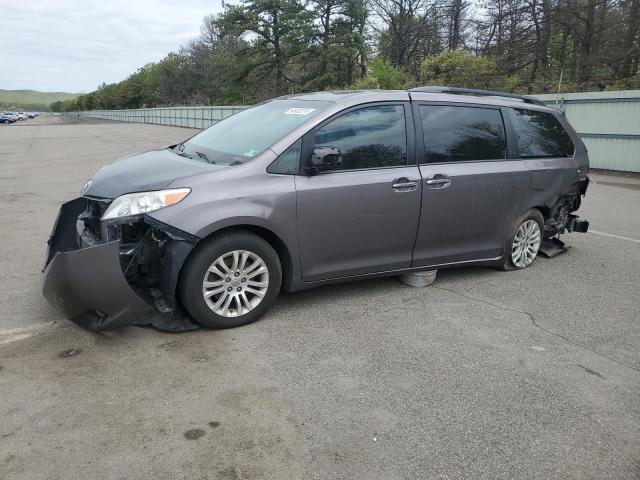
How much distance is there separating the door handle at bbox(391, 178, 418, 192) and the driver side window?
15 cm

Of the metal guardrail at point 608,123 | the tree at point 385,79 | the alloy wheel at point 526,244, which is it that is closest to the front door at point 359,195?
the alloy wheel at point 526,244

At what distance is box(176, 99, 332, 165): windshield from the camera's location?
4370 millimetres

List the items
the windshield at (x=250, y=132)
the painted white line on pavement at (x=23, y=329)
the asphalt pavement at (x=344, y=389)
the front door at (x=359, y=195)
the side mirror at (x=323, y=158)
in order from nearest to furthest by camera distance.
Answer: the asphalt pavement at (x=344, y=389), the painted white line on pavement at (x=23, y=329), the side mirror at (x=323, y=158), the front door at (x=359, y=195), the windshield at (x=250, y=132)

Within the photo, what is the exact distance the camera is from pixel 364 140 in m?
4.54

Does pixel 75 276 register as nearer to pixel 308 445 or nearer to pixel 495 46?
pixel 308 445

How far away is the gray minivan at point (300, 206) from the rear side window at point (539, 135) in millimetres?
19

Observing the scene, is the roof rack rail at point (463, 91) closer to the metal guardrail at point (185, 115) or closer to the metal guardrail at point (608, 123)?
the metal guardrail at point (608, 123)

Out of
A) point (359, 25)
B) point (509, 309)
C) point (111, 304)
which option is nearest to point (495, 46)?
point (359, 25)

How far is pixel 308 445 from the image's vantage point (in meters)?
2.76

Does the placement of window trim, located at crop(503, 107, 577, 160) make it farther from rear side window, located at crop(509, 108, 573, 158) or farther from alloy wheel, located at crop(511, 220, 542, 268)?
alloy wheel, located at crop(511, 220, 542, 268)

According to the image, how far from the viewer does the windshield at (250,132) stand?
437 centimetres

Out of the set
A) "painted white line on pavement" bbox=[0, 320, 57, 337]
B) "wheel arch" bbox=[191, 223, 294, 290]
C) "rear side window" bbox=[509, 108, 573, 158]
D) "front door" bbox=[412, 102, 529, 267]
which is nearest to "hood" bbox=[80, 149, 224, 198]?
"wheel arch" bbox=[191, 223, 294, 290]

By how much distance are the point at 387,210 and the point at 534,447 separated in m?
2.25

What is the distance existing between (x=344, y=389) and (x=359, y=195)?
1.69m
